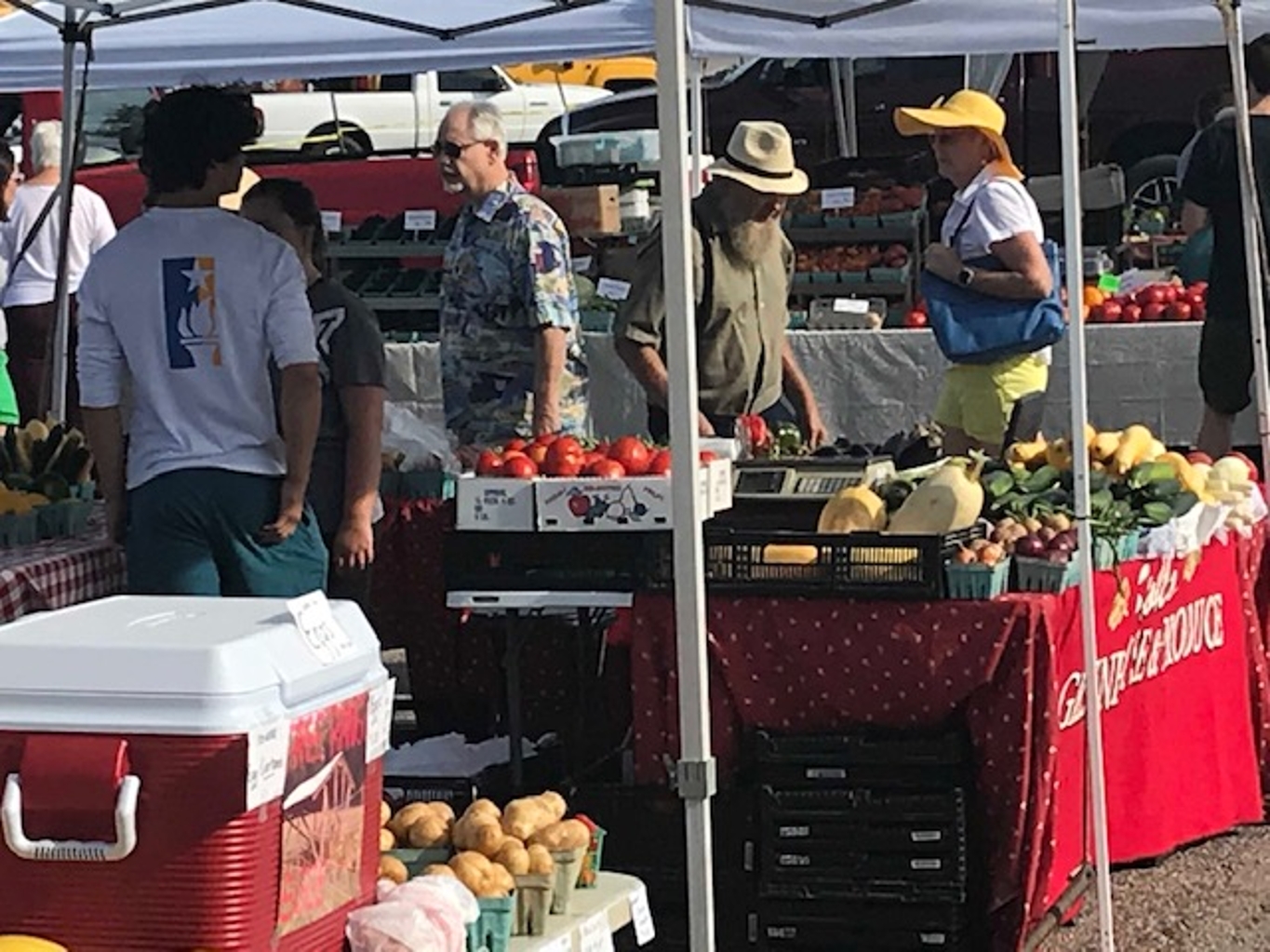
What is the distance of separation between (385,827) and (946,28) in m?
4.51

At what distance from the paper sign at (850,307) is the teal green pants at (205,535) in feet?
20.3

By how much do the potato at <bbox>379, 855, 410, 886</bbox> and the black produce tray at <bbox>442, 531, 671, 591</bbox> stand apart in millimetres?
1799

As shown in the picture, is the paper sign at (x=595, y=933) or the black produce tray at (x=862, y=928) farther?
the black produce tray at (x=862, y=928)

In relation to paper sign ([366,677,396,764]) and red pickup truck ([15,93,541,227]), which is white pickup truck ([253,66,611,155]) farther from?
paper sign ([366,677,396,764])

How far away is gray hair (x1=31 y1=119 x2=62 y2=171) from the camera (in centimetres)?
1116

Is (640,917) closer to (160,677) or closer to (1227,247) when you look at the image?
(160,677)

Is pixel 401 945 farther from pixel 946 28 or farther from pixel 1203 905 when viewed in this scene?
pixel 946 28

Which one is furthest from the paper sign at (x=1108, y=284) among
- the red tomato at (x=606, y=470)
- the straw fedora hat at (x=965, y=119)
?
the red tomato at (x=606, y=470)

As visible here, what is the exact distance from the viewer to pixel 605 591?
559 cm

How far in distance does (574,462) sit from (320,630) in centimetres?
251

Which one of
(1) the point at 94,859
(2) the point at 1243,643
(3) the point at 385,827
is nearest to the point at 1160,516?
(2) the point at 1243,643

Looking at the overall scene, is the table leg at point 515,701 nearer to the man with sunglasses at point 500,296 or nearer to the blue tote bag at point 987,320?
the man with sunglasses at point 500,296

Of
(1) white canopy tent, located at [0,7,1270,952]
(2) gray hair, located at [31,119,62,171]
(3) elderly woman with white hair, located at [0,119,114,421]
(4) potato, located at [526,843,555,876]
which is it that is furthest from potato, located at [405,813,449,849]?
(2) gray hair, located at [31,119,62,171]

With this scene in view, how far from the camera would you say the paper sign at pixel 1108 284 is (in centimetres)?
1120
